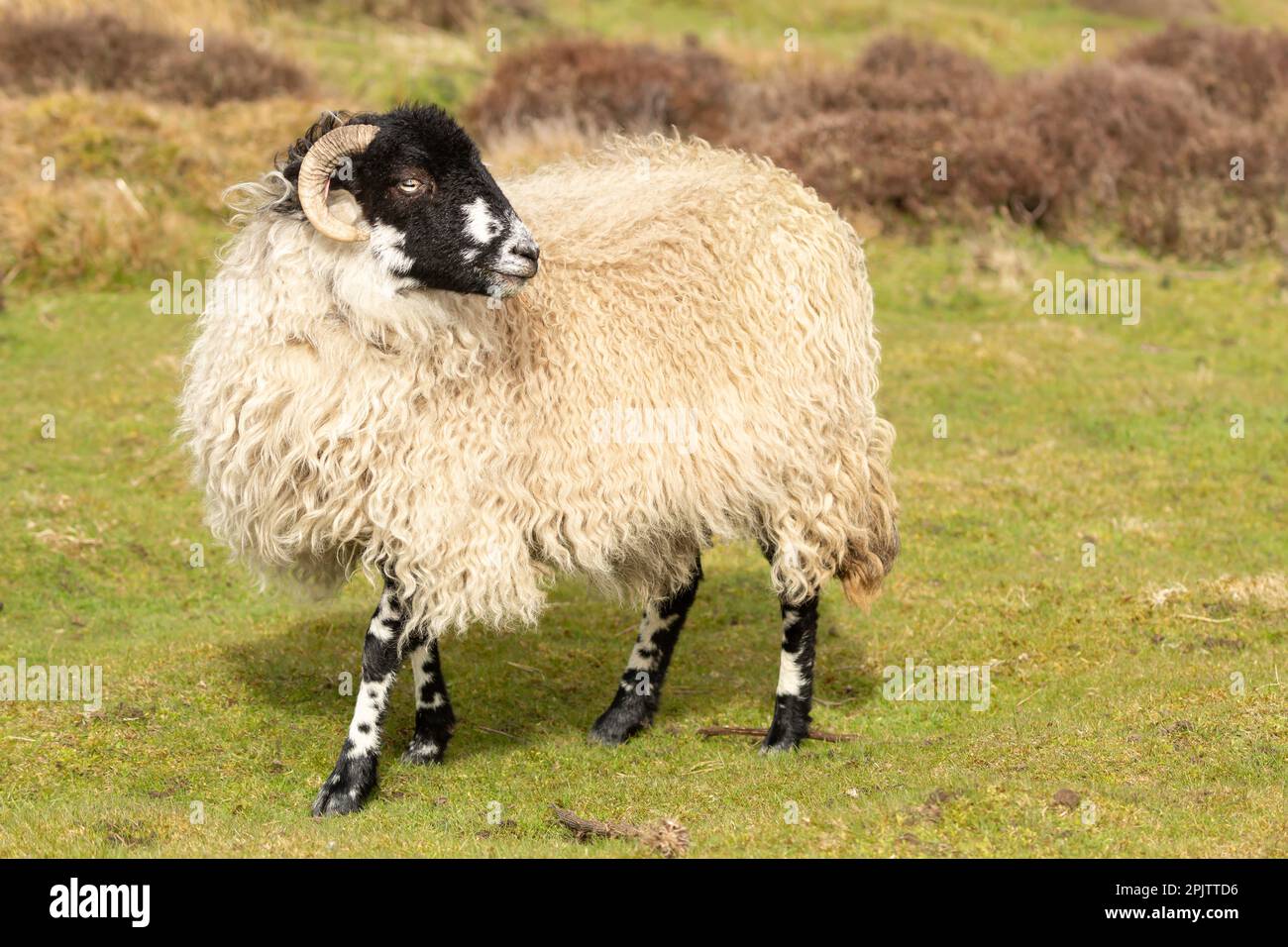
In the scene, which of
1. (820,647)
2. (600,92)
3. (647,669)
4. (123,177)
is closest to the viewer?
(647,669)

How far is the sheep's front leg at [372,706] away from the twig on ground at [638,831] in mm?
1063

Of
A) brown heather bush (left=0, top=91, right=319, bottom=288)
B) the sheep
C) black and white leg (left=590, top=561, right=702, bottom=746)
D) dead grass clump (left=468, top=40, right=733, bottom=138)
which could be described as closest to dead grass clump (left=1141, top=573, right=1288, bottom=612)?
the sheep

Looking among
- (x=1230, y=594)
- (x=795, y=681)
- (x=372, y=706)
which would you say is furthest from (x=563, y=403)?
(x=1230, y=594)

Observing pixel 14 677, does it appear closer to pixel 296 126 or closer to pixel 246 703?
pixel 246 703

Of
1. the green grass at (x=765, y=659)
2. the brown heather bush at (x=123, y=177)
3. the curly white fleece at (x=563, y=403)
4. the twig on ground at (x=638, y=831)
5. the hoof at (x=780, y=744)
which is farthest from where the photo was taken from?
the brown heather bush at (x=123, y=177)

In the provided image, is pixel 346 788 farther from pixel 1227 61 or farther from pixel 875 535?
pixel 1227 61

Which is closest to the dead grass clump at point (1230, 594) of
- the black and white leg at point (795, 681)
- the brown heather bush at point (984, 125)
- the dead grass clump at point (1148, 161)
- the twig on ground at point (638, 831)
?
the black and white leg at point (795, 681)

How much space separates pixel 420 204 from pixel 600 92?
1729cm

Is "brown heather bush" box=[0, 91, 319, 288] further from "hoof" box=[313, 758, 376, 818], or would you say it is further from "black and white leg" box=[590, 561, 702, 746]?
"hoof" box=[313, 758, 376, 818]

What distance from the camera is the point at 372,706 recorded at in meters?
8.10

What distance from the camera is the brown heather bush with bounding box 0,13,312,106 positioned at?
23.0 metres

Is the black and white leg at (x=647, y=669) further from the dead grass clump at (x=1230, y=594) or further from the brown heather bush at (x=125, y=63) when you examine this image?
the brown heather bush at (x=125, y=63)

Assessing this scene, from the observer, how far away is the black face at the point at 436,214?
24.4 ft

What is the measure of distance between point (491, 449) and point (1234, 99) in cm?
2208
